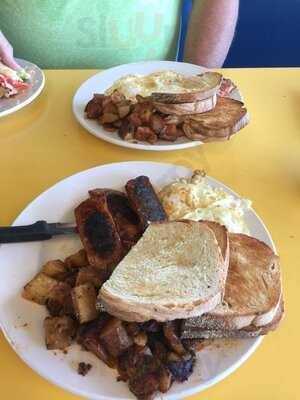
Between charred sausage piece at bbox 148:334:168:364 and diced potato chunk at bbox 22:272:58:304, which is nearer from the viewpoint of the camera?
charred sausage piece at bbox 148:334:168:364

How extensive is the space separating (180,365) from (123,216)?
48 centimetres

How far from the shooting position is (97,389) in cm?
93

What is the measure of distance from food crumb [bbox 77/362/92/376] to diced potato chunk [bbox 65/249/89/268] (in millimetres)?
284

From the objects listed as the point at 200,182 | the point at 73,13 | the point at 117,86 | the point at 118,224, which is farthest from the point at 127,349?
the point at 73,13

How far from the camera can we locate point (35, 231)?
1252 millimetres

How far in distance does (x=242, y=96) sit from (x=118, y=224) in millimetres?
1008

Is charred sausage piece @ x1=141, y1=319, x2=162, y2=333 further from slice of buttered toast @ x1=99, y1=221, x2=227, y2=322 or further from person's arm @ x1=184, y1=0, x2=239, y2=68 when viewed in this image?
person's arm @ x1=184, y1=0, x2=239, y2=68

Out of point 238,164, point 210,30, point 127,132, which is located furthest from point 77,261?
point 210,30

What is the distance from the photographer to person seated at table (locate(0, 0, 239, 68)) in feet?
7.10

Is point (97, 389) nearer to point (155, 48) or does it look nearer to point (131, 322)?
point (131, 322)

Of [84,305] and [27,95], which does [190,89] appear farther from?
[84,305]

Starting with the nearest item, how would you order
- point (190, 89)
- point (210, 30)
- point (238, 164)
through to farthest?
point (238, 164) < point (190, 89) < point (210, 30)

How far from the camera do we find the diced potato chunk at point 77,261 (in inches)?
47.3

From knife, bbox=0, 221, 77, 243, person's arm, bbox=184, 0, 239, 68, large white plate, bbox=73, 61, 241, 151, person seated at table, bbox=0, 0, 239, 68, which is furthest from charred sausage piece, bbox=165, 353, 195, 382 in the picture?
person's arm, bbox=184, 0, 239, 68
